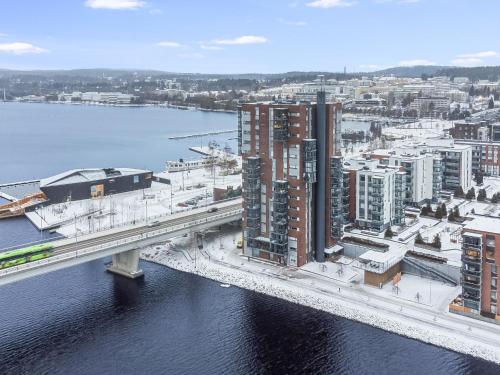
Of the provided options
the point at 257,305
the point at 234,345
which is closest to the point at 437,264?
the point at 257,305

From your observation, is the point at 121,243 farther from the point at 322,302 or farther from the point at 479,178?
the point at 479,178

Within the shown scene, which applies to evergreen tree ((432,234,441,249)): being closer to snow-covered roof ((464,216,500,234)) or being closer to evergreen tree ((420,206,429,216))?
snow-covered roof ((464,216,500,234))

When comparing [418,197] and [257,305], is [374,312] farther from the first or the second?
[418,197]

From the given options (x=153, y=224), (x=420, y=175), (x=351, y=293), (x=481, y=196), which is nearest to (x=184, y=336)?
(x=351, y=293)

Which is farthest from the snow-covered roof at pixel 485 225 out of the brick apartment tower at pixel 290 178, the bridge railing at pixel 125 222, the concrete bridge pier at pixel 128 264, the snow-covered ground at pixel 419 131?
the snow-covered ground at pixel 419 131

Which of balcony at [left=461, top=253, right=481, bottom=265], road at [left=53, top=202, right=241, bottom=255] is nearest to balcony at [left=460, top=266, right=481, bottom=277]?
balcony at [left=461, top=253, right=481, bottom=265]

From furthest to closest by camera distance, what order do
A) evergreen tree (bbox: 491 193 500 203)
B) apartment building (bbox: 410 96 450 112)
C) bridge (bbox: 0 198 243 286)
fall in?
1. apartment building (bbox: 410 96 450 112)
2. evergreen tree (bbox: 491 193 500 203)
3. bridge (bbox: 0 198 243 286)
